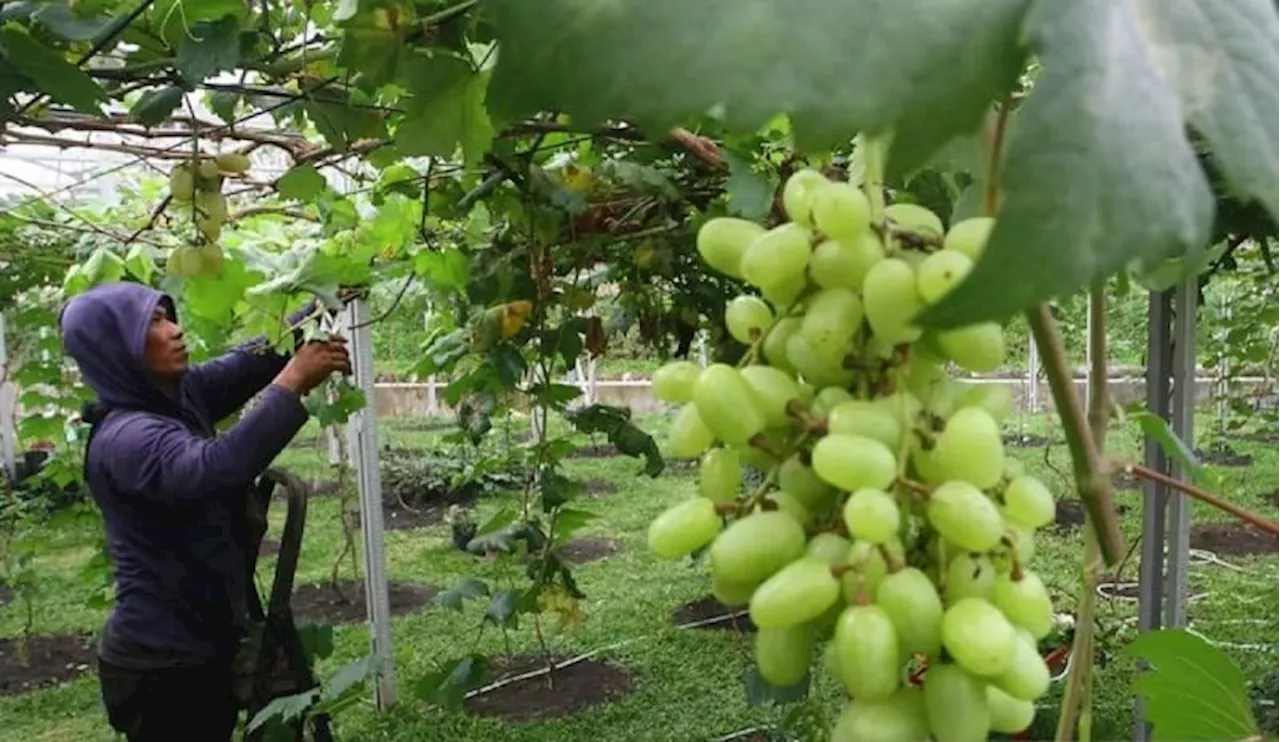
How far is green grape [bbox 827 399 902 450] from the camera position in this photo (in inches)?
16.0

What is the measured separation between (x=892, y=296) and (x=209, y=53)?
907 millimetres

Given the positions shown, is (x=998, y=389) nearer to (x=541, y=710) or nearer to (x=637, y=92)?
(x=637, y=92)

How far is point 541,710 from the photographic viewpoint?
3625 millimetres

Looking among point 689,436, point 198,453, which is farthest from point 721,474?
point 198,453

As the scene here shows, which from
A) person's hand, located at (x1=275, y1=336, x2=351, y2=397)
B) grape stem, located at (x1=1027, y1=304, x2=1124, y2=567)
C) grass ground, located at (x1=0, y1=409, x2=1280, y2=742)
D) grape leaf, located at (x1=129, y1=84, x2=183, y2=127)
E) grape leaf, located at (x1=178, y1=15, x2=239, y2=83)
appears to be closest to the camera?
grape stem, located at (x1=1027, y1=304, x2=1124, y2=567)

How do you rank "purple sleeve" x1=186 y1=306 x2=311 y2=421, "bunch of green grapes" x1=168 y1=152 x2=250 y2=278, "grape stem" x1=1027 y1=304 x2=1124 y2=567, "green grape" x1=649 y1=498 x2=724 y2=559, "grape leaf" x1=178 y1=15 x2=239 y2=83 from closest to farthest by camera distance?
"grape stem" x1=1027 y1=304 x2=1124 y2=567
"green grape" x1=649 y1=498 x2=724 y2=559
"grape leaf" x1=178 y1=15 x2=239 y2=83
"bunch of green grapes" x1=168 y1=152 x2=250 y2=278
"purple sleeve" x1=186 y1=306 x2=311 y2=421

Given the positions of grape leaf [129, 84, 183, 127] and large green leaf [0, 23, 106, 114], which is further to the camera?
grape leaf [129, 84, 183, 127]

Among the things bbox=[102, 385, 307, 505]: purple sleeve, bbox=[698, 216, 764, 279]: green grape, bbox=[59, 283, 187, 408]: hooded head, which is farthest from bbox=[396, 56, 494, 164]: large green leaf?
bbox=[59, 283, 187, 408]: hooded head

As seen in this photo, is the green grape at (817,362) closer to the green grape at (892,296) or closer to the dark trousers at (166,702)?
the green grape at (892,296)

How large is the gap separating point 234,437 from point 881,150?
196 centimetres

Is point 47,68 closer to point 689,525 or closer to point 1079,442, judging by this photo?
point 689,525

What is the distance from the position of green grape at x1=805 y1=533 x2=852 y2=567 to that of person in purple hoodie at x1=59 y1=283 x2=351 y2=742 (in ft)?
6.10

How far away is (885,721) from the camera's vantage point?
1.39 ft

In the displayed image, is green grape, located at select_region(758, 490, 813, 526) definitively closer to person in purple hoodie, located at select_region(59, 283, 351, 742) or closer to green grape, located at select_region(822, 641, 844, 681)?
green grape, located at select_region(822, 641, 844, 681)
